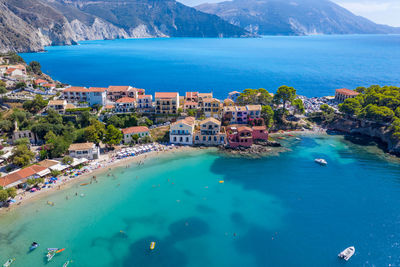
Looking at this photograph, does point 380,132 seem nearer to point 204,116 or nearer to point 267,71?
point 204,116

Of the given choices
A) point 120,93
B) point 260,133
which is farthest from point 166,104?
point 260,133

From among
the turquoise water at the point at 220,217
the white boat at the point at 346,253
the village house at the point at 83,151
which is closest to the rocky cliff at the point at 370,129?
the turquoise water at the point at 220,217

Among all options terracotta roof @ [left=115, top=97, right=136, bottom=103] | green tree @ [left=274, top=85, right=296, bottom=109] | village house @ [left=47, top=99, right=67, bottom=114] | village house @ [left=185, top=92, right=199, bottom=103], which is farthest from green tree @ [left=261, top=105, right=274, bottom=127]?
village house @ [left=47, top=99, right=67, bottom=114]

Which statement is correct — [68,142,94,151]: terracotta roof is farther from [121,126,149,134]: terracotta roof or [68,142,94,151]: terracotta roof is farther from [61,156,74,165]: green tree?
[121,126,149,134]: terracotta roof

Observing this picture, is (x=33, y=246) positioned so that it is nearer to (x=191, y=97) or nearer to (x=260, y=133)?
(x=260, y=133)

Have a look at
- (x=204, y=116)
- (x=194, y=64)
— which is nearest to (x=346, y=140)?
(x=204, y=116)

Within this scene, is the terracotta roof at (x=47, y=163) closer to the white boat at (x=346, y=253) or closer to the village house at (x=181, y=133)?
the village house at (x=181, y=133)
